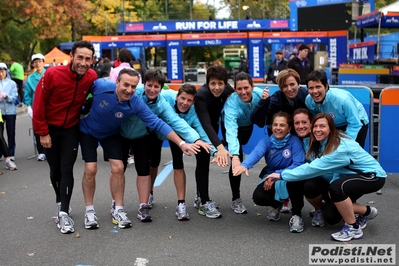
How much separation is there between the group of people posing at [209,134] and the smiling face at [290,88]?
11 mm

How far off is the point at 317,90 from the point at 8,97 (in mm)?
6264

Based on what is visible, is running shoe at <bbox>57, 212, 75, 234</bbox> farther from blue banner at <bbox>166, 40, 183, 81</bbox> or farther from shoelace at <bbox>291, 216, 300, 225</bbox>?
blue banner at <bbox>166, 40, 183, 81</bbox>

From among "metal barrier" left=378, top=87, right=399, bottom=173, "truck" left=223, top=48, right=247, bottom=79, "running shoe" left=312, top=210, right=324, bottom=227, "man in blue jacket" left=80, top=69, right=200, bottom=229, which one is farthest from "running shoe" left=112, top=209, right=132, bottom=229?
"truck" left=223, top=48, right=247, bottom=79

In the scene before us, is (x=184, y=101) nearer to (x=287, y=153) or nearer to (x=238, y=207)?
(x=287, y=153)

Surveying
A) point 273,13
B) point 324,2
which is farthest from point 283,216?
point 273,13

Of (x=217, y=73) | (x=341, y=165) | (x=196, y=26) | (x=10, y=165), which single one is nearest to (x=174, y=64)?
(x=196, y=26)

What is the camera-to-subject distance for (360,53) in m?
21.6

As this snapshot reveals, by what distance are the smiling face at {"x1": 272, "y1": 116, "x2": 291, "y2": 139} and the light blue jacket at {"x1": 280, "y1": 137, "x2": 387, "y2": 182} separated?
1.54 feet

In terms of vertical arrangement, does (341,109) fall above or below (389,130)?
above

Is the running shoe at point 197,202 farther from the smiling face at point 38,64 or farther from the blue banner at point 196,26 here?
the blue banner at point 196,26

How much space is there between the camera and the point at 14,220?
636 cm

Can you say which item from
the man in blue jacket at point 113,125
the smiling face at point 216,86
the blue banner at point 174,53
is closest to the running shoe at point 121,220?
the man in blue jacket at point 113,125

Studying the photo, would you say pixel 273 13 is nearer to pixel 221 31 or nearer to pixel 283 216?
pixel 221 31

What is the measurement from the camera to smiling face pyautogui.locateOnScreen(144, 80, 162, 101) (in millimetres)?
5977
